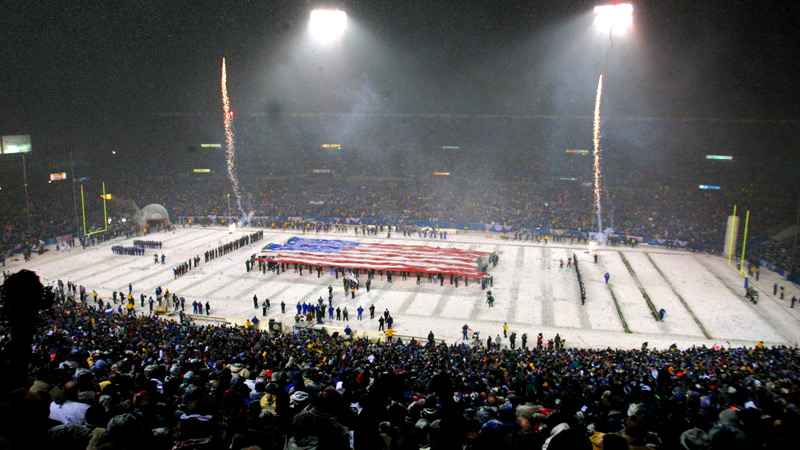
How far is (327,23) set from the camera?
56.6m

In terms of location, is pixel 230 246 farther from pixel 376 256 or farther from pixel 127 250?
pixel 376 256

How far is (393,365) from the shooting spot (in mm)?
14219

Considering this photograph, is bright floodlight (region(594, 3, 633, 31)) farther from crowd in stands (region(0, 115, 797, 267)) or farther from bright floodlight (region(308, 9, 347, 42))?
bright floodlight (region(308, 9, 347, 42))

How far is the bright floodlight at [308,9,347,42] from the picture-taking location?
55750 mm

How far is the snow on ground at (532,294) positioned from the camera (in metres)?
25.2

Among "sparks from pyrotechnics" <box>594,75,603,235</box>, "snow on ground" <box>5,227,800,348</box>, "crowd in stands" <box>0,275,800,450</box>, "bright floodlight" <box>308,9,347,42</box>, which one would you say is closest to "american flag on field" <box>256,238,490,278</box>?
"snow on ground" <box>5,227,800,348</box>

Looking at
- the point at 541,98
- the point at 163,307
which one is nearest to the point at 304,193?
the point at 541,98

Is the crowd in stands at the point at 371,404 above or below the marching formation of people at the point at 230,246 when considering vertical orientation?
above

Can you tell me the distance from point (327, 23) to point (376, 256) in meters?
32.1

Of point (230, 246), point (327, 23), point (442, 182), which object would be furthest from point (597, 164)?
point (230, 246)

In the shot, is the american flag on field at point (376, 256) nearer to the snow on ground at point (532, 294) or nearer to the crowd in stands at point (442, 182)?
the snow on ground at point (532, 294)

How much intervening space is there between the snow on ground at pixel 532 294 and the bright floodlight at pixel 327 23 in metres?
27.1

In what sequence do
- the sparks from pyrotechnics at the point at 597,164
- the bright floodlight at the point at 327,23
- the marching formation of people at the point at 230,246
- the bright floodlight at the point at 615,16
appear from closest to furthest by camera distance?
the marching formation of people at the point at 230,246 < the bright floodlight at the point at 615,16 < the sparks from pyrotechnics at the point at 597,164 < the bright floodlight at the point at 327,23

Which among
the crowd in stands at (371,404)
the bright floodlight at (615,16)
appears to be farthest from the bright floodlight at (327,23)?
the crowd in stands at (371,404)
